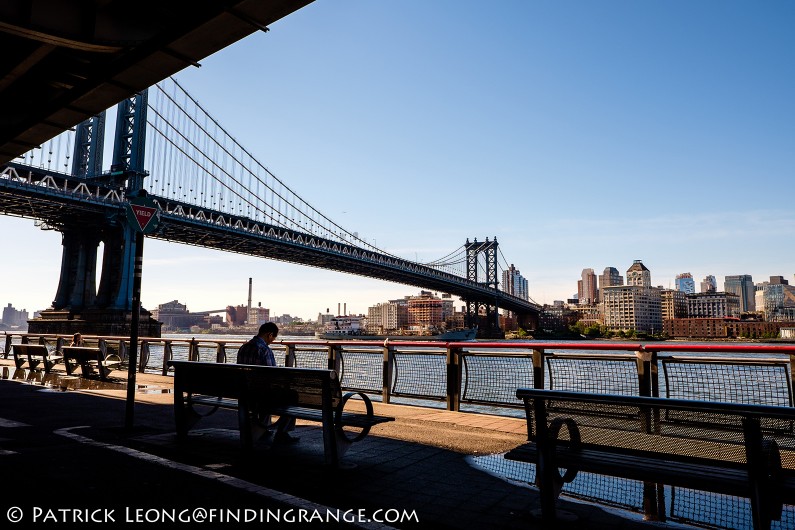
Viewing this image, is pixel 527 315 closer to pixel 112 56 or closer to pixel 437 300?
pixel 437 300

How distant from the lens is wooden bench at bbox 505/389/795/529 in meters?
2.67

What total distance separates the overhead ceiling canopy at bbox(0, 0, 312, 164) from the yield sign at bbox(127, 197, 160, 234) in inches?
69.3

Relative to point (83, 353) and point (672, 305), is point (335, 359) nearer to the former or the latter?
point (83, 353)

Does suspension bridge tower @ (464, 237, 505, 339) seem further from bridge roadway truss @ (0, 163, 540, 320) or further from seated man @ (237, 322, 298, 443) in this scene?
seated man @ (237, 322, 298, 443)

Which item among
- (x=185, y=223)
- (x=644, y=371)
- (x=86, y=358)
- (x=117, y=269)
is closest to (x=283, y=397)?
(x=644, y=371)

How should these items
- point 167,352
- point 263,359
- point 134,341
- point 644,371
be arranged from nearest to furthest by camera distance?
point 263,359
point 644,371
point 134,341
point 167,352

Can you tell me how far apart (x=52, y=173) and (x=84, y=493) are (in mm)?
50741

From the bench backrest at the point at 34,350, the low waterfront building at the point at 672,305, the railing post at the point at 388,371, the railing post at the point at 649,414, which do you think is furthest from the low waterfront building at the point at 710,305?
the railing post at the point at 649,414

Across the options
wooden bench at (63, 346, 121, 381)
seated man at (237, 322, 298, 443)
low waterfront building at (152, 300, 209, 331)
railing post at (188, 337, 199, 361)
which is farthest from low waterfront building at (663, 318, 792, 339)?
seated man at (237, 322, 298, 443)

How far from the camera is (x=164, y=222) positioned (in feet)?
153

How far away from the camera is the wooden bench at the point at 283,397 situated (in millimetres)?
4438

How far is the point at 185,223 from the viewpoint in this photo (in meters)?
47.7

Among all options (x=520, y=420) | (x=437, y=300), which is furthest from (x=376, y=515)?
(x=437, y=300)

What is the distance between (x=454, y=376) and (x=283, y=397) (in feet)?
11.5
